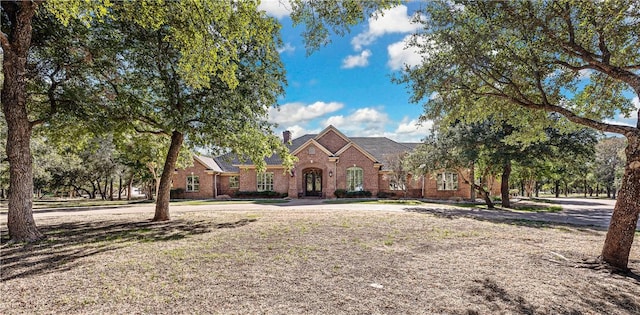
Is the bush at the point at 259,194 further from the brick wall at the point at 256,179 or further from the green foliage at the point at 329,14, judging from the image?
the green foliage at the point at 329,14

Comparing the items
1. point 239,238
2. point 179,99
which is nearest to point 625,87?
point 239,238

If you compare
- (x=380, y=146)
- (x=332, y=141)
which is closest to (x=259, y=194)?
(x=332, y=141)

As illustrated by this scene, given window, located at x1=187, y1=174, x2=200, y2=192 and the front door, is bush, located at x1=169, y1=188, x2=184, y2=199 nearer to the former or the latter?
window, located at x1=187, y1=174, x2=200, y2=192

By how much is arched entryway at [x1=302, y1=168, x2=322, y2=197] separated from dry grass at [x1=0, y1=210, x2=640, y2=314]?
70.8 ft

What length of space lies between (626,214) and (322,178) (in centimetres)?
2504

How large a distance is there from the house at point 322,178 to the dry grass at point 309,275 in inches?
794

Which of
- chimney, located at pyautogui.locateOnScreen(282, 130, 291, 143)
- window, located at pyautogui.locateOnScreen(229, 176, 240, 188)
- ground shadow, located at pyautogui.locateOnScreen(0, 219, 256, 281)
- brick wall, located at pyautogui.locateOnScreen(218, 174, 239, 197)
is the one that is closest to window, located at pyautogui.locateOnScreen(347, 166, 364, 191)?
Answer: chimney, located at pyautogui.locateOnScreen(282, 130, 291, 143)

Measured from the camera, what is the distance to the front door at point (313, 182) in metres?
31.2

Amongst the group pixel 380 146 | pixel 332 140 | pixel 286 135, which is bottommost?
pixel 380 146

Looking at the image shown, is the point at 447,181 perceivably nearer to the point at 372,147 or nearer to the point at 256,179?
the point at 372,147

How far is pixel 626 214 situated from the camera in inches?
241

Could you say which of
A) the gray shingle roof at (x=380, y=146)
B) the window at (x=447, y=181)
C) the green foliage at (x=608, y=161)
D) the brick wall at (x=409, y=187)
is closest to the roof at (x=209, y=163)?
the gray shingle roof at (x=380, y=146)

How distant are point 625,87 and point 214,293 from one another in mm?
12055

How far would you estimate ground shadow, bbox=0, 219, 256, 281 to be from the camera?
586 centimetres
